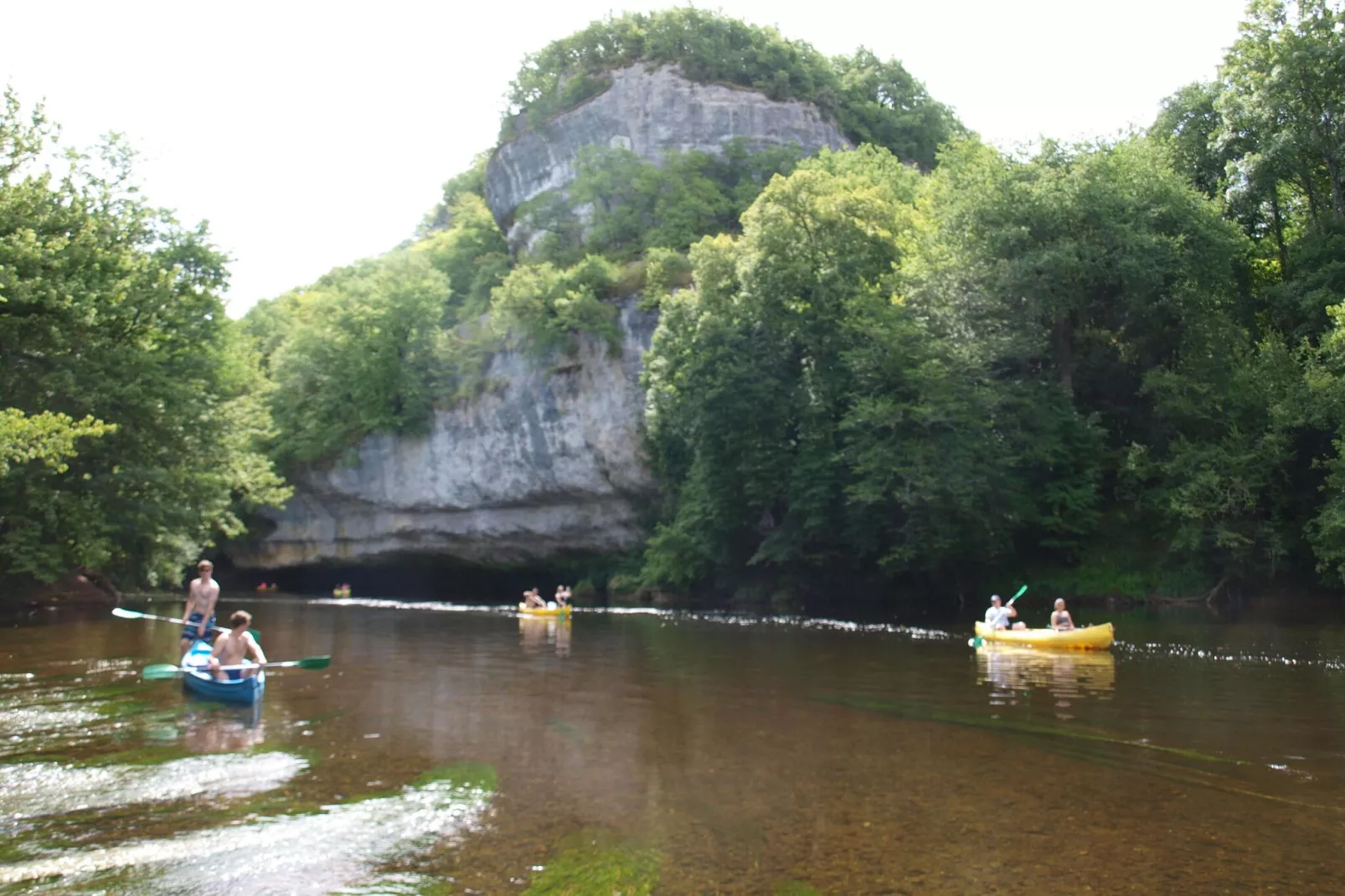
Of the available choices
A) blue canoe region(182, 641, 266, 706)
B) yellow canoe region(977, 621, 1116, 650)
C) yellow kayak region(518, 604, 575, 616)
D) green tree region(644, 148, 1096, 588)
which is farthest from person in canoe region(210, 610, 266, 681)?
green tree region(644, 148, 1096, 588)

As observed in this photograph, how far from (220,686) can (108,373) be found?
50.6ft

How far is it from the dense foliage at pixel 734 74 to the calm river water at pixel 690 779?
42826 mm

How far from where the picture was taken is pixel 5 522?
25031mm

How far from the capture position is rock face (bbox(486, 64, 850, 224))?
51.2m

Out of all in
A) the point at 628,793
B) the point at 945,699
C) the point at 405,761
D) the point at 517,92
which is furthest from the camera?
the point at 517,92

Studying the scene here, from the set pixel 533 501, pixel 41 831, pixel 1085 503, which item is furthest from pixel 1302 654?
pixel 533 501

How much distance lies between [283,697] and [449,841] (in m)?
7.22

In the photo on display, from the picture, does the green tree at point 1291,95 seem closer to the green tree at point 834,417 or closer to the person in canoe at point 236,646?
the green tree at point 834,417

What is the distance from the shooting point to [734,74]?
53281 mm

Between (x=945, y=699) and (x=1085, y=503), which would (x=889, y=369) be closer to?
(x=1085, y=503)

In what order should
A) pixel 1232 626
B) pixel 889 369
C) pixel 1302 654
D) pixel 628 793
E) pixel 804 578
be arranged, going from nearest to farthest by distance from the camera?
pixel 628 793 < pixel 1302 654 < pixel 1232 626 < pixel 889 369 < pixel 804 578

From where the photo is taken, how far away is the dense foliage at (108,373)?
2200 centimetres

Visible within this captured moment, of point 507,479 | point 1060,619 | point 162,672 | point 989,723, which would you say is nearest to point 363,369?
point 507,479

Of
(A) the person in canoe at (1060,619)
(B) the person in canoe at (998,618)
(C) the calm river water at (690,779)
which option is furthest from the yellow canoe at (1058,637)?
(C) the calm river water at (690,779)
